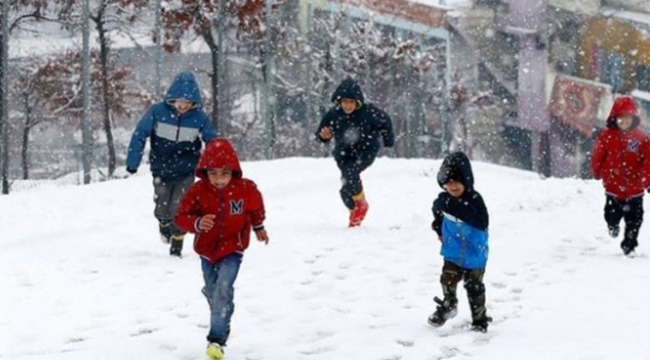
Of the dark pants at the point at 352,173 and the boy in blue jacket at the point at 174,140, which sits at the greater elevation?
the boy in blue jacket at the point at 174,140

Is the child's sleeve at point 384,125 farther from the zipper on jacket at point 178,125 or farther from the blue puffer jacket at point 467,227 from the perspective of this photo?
the blue puffer jacket at point 467,227

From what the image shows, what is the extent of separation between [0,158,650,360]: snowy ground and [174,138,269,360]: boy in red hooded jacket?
0.37 metres

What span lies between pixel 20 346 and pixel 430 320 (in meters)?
2.79

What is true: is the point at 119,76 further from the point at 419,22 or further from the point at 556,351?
the point at 556,351

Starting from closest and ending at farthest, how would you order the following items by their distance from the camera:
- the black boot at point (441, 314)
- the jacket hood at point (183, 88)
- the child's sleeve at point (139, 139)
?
the black boot at point (441, 314), the jacket hood at point (183, 88), the child's sleeve at point (139, 139)

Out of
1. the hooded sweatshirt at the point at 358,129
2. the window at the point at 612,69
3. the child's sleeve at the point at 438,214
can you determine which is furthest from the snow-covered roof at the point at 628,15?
the child's sleeve at the point at 438,214

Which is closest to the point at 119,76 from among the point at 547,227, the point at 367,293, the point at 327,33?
the point at 327,33

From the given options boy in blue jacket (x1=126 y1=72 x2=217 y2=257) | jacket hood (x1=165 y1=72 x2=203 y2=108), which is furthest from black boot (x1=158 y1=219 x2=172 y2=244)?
jacket hood (x1=165 y1=72 x2=203 y2=108)

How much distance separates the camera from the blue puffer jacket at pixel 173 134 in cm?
843

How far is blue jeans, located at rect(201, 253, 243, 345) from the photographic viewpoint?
5.39 meters

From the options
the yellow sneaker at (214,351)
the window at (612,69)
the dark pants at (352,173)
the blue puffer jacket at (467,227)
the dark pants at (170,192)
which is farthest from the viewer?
the window at (612,69)

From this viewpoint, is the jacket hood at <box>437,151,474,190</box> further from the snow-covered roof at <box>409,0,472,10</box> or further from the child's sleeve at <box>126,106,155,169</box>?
the snow-covered roof at <box>409,0,472,10</box>

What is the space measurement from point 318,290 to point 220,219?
2195mm

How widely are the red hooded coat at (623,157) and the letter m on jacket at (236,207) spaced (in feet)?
15.8
